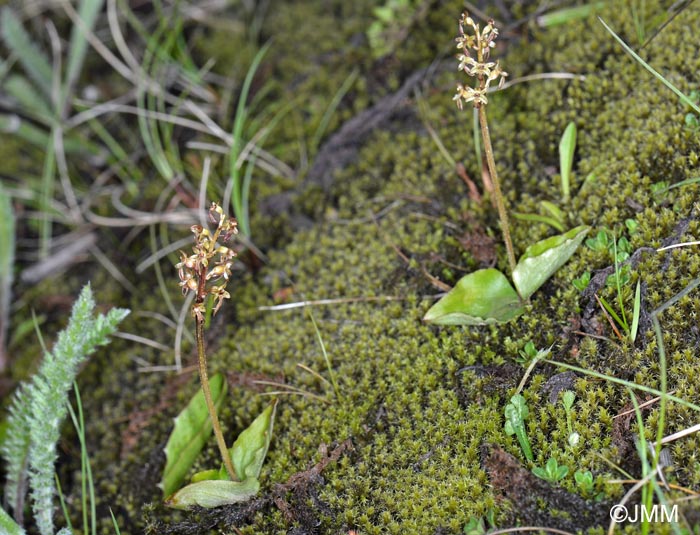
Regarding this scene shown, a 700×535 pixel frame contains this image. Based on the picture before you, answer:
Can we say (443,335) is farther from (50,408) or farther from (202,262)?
(50,408)

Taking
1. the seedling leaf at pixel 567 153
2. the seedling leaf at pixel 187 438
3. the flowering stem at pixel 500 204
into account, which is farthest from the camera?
the seedling leaf at pixel 567 153

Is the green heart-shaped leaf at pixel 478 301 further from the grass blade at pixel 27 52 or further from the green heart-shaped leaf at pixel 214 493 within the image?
the grass blade at pixel 27 52

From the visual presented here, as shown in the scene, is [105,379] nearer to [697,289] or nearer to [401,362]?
[401,362]

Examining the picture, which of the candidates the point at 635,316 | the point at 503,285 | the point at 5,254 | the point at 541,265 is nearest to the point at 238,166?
the point at 5,254

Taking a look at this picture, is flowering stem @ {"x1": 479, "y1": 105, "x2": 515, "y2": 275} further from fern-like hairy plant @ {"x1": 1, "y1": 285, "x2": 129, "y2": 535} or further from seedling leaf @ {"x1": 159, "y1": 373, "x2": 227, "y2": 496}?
fern-like hairy plant @ {"x1": 1, "y1": 285, "x2": 129, "y2": 535}

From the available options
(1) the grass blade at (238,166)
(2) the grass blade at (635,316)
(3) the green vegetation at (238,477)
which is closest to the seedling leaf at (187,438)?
(3) the green vegetation at (238,477)

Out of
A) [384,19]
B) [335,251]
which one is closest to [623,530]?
[335,251]
